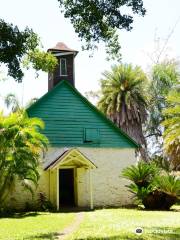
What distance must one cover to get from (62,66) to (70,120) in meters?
4.79

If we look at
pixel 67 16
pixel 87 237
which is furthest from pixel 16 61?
pixel 87 237


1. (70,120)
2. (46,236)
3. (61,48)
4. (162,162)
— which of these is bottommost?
(162,162)

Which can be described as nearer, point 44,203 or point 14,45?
point 14,45

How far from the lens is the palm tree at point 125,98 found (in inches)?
1430

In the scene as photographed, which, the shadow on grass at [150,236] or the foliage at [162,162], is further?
the foliage at [162,162]

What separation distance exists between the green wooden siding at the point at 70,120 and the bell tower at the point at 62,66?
1868mm

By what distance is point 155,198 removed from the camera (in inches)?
832

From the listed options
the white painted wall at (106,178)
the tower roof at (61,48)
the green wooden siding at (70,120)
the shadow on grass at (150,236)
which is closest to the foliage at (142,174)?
the white painted wall at (106,178)

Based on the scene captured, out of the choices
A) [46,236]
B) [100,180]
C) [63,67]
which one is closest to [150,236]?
[46,236]

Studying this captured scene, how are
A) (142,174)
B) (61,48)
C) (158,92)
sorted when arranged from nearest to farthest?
(142,174) → (61,48) → (158,92)

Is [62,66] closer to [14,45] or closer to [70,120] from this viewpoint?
[70,120]

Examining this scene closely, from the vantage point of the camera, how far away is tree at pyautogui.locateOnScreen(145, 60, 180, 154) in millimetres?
37438

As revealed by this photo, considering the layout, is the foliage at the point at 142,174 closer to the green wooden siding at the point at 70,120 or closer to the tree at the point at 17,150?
the green wooden siding at the point at 70,120

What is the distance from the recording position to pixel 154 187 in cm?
2109
